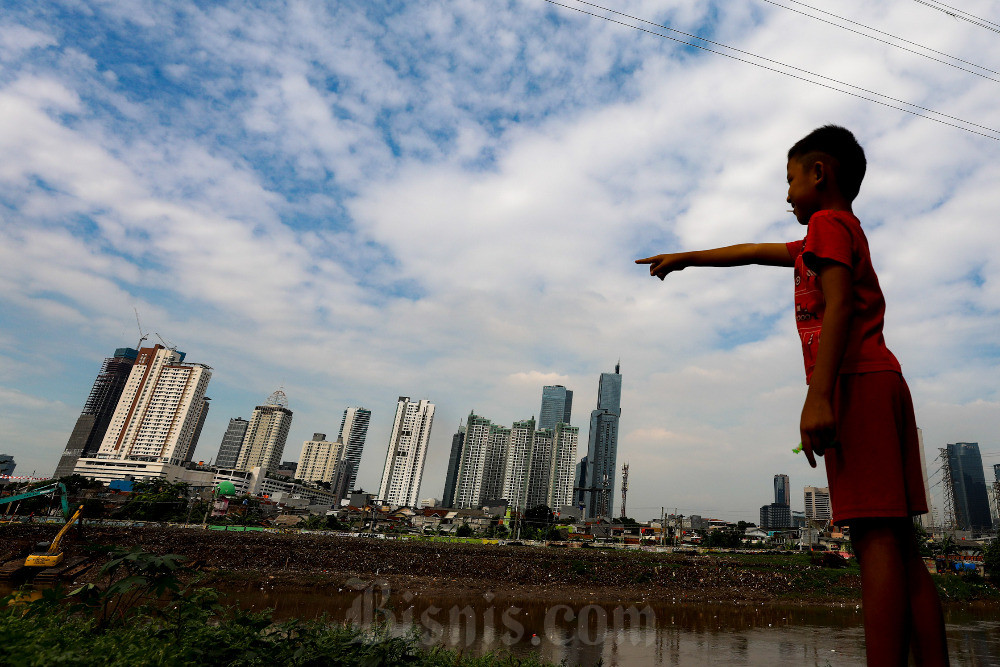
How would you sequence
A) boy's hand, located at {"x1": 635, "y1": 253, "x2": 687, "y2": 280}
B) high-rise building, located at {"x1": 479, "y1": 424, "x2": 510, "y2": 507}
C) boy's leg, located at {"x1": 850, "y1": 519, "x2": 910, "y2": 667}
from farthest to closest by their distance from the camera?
high-rise building, located at {"x1": 479, "y1": 424, "x2": 510, "y2": 507} → boy's hand, located at {"x1": 635, "y1": 253, "x2": 687, "y2": 280} → boy's leg, located at {"x1": 850, "y1": 519, "x2": 910, "y2": 667}

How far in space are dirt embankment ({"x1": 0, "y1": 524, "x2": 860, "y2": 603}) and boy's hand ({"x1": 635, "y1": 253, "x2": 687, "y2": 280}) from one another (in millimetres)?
18724

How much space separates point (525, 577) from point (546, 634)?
929 centimetres

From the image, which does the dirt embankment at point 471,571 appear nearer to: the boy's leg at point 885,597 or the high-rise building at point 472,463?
the boy's leg at point 885,597

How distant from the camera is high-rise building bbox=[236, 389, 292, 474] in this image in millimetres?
167300

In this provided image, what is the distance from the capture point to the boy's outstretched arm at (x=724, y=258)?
2.07 m

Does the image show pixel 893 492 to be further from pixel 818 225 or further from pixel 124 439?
pixel 124 439

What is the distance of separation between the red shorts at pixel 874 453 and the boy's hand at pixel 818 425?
73mm

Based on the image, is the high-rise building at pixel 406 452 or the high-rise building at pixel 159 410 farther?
the high-rise building at pixel 159 410

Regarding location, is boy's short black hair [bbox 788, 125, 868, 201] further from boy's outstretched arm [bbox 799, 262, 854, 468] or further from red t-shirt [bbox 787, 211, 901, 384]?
boy's outstretched arm [bbox 799, 262, 854, 468]

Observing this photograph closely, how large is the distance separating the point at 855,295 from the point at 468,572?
2252 cm

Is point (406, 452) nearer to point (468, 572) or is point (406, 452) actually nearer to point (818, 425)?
point (468, 572)

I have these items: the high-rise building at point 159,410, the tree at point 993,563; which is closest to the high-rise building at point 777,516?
the tree at point 993,563

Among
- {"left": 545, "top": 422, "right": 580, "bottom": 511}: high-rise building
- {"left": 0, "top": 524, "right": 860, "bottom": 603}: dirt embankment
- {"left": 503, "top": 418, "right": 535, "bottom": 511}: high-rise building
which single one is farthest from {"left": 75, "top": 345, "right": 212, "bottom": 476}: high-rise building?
{"left": 0, "top": 524, "right": 860, "bottom": 603}: dirt embankment

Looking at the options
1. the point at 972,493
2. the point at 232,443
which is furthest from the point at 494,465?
the point at 972,493
